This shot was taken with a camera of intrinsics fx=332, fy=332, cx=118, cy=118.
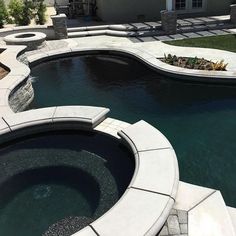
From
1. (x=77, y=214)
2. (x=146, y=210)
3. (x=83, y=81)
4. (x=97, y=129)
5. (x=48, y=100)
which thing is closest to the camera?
(x=146, y=210)

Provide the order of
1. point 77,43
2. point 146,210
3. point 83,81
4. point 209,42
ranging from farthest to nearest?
point 77,43, point 209,42, point 83,81, point 146,210

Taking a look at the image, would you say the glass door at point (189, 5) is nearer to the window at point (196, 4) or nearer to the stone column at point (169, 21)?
the window at point (196, 4)

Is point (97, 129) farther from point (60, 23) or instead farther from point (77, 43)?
point (60, 23)

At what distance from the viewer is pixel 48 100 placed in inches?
499

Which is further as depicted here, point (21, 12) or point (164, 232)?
point (21, 12)

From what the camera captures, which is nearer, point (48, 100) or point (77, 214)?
point (77, 214)

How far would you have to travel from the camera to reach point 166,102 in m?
12.0

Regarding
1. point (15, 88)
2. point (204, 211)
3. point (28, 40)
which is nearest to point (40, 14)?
point (28, 40)

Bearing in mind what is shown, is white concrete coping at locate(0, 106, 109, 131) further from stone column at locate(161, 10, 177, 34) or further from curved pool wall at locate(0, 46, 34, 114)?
stone column at locate(161, 10, 177, 34)

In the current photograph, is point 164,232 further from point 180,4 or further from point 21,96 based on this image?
point 180,4

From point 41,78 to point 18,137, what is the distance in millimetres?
6581

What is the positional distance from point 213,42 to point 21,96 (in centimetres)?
1070

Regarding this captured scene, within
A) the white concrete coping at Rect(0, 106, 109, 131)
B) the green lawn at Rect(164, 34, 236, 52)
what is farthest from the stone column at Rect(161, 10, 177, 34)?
the white concrete coping at Rect(0, 106, 109, 131)

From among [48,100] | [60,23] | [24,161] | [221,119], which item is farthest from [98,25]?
[24,161]
